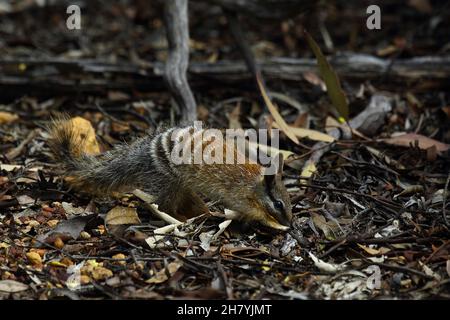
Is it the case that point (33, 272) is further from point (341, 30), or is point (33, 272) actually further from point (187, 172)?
point (341, 30)

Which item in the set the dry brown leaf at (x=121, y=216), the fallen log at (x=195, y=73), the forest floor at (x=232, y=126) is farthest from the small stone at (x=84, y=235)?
the fallen log at (x=195, y=73)

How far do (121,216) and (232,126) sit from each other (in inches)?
77.9

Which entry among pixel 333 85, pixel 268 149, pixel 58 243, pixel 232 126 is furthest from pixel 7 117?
pixel 333 85

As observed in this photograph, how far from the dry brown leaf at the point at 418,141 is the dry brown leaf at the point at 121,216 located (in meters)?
2.47

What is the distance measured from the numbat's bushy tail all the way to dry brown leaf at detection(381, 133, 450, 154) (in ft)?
5.13

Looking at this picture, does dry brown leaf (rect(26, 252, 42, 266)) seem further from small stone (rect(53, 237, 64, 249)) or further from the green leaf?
the green leaf

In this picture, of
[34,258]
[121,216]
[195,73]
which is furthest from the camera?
[195,73]

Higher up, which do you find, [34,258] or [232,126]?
[232,126]

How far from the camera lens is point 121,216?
16.3ft

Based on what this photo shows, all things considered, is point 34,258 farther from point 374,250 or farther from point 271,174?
point 374,250

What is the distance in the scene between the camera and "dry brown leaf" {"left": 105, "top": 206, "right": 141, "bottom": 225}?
16.1 feet

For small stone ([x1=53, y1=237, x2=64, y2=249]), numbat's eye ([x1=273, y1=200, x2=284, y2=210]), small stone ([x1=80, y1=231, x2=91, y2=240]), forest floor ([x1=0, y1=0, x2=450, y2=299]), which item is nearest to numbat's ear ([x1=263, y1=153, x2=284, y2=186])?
numbat's eye ([x1=273, y1=200, x2=284, y2=210])
